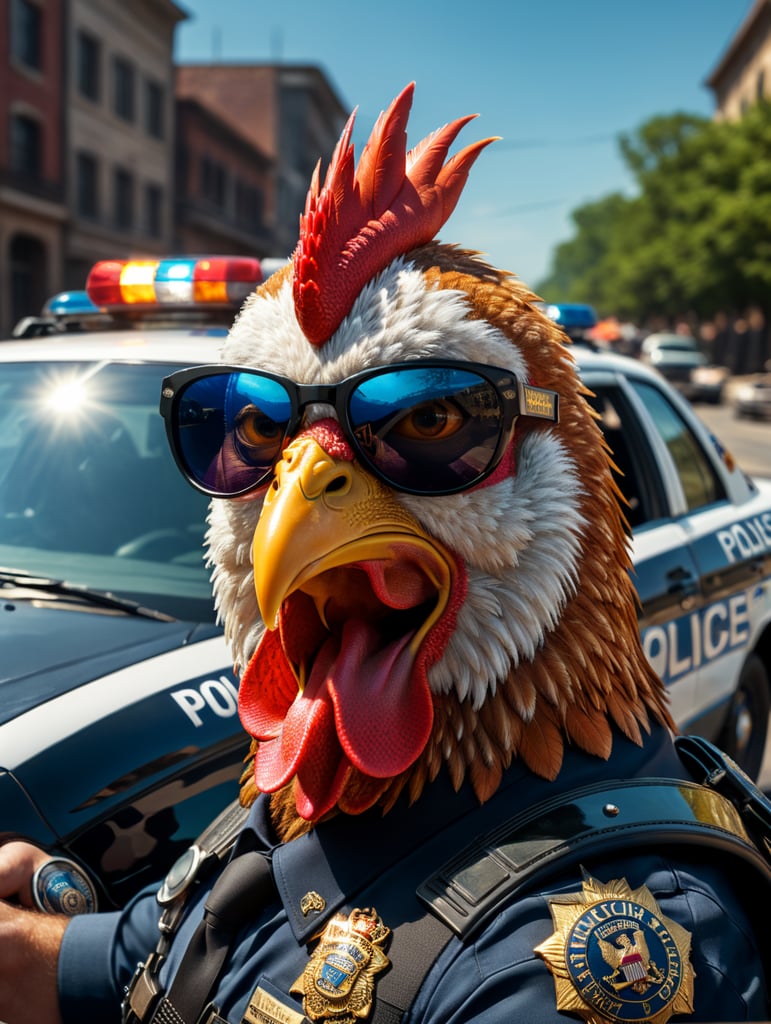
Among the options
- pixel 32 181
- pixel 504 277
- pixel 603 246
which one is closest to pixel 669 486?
pixel 504 277

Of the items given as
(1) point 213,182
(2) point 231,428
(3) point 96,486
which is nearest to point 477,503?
(2) point 231,428

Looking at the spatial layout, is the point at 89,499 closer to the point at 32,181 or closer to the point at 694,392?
the point at 32,181

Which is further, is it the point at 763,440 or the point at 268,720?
the point at 763,440

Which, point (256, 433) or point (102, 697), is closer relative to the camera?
point (256, 433)

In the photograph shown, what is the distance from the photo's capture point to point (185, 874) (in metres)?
1.47

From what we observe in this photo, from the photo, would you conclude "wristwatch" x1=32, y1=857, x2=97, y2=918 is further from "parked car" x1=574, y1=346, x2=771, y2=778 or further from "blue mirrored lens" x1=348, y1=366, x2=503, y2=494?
"parked car" x1=574, y1=346, x2=771, y2=778

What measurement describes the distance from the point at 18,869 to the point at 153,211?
37.5 meters

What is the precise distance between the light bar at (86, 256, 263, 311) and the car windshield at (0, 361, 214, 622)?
392mm

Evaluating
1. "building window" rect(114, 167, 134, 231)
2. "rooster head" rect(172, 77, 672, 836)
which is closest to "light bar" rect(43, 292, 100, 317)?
"rooster head" rect(172, 77, 672, 836)

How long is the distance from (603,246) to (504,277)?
13638 cm

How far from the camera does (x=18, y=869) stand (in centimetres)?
162

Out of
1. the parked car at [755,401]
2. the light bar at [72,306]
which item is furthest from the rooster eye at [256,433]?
the parked car at [755,401]

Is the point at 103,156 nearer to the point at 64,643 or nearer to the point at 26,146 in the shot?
the point at 26,146

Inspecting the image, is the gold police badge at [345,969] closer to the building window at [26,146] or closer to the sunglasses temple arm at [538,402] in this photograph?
the sunglasses temple arm at [538,402]
